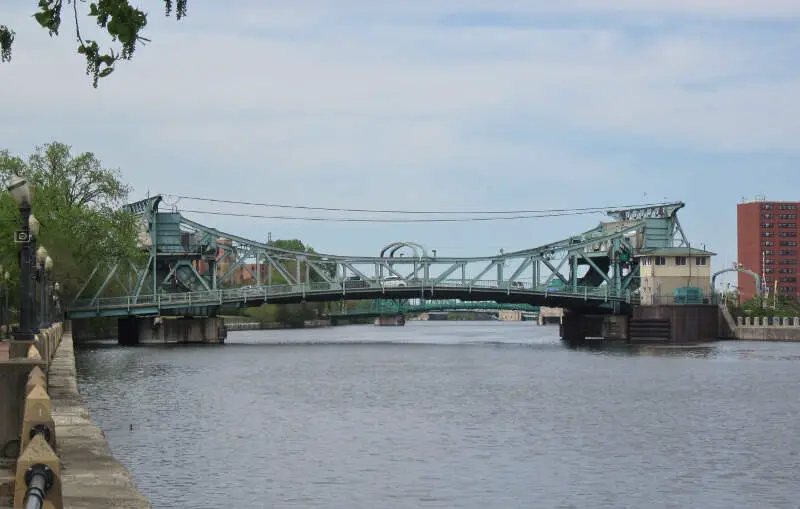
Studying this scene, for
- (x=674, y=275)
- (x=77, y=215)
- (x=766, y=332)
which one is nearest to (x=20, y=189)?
(x=77, y=215)

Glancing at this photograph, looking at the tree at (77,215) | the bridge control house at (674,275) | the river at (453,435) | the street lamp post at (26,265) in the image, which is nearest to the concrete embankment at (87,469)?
the river at (453,435)

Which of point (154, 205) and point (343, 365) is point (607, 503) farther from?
point (154, 205)

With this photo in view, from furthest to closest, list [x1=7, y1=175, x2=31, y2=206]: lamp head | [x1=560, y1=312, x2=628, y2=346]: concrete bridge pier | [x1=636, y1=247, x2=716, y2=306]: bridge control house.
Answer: [x1=560, y1=312, x2=628, y2=346]: concrete bridge pier → [x1=636, y1=247, x2=716, y2=306]: bridge control house → [x1=7, y1=175, x2=31, y2=206]: lamp head

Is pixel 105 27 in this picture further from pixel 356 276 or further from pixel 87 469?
pixel 356 276

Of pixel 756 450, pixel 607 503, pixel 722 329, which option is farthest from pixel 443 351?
pixel 607 503

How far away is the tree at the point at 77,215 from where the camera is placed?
86.4 metres

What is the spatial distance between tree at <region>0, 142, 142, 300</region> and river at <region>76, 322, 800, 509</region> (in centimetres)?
1900

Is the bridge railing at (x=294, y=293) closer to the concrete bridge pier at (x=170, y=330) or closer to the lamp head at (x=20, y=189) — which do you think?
the concrete bridge pier at (x=170, y=330)

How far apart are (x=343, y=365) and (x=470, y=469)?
45.9m

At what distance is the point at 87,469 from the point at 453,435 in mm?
17637

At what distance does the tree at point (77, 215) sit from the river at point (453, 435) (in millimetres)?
18995

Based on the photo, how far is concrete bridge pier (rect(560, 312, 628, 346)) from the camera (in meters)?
118

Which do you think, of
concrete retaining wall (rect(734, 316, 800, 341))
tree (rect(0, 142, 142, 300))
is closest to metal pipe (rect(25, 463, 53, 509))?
tree (rect(0, 142, 142, 300))

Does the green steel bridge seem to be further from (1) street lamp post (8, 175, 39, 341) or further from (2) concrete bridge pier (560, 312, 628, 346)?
(1) street lamp post (8, 175, 39, 341)
